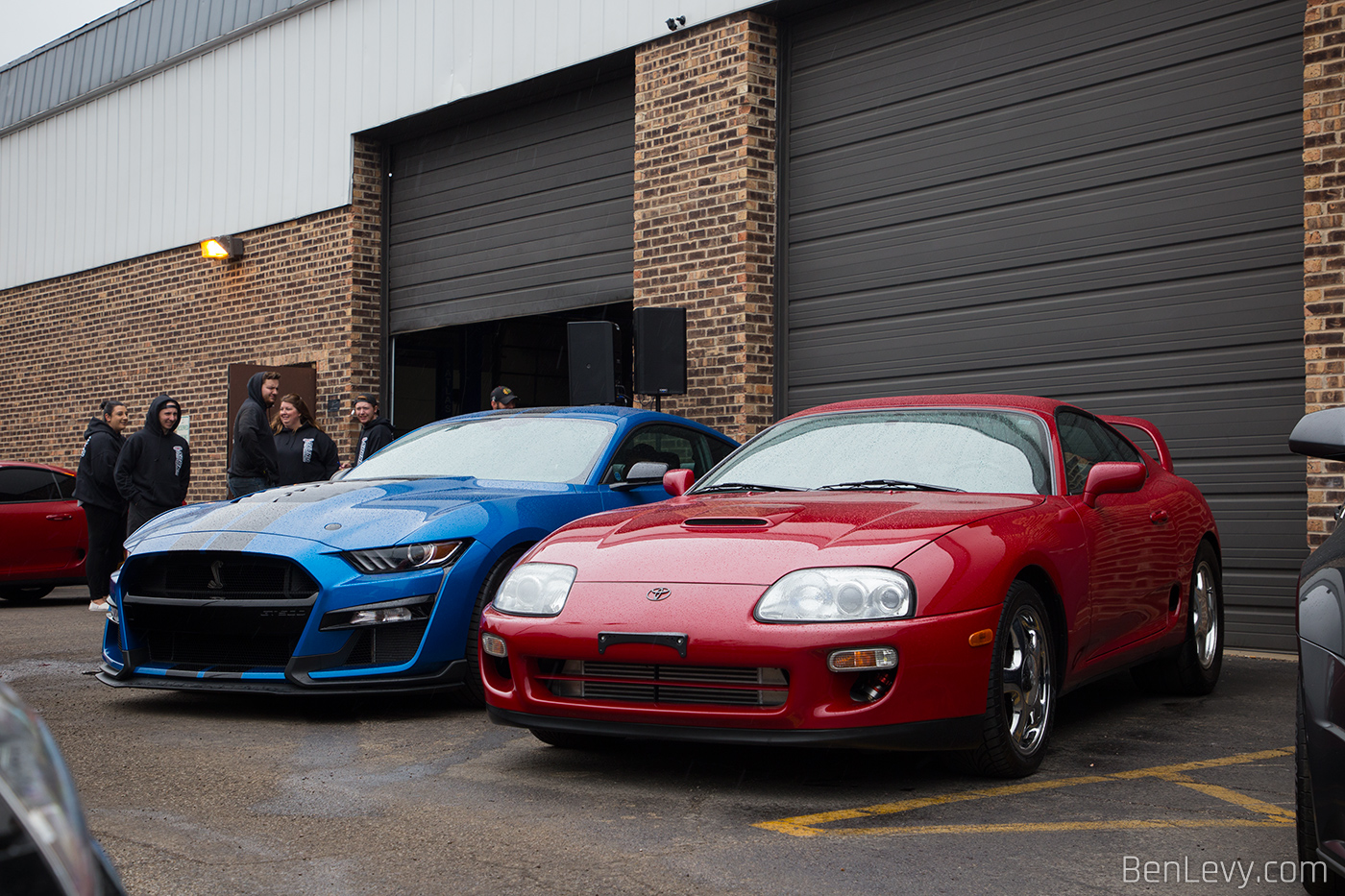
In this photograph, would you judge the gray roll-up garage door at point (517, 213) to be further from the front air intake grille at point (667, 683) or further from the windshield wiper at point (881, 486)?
the front air intake grille at point (667, 683)

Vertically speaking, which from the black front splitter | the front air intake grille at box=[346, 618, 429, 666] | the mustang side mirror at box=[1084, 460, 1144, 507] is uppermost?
the mustang side mirror at box=[1084, 460, 1144, 507]

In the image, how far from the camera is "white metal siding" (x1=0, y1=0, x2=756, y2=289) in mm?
13164

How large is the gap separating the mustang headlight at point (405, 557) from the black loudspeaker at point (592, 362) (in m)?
5.18

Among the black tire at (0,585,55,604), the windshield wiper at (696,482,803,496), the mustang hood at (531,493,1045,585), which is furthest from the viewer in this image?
the black tire at (0,585,55,604)

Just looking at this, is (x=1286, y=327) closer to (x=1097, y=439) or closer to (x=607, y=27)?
(x=1097, y=439)

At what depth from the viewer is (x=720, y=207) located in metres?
11.3

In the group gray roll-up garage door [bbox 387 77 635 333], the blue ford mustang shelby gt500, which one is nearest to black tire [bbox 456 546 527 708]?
the blue ford mustang shelby gt500

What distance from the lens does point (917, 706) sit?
4.05 m

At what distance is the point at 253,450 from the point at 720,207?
4494 mm

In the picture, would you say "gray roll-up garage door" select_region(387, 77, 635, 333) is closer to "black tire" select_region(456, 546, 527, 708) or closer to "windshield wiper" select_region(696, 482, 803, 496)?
"black tire" select_region(456, 546, 527, 708)

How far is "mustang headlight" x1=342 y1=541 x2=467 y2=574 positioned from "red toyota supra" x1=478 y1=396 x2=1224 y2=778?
908 mm

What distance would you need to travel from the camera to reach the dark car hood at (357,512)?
572 cm

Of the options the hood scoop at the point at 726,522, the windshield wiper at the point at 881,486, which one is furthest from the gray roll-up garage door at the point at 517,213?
the hood scoop at the point at 726,522

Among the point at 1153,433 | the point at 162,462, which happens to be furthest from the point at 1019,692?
the point at 162,462
